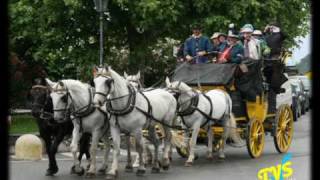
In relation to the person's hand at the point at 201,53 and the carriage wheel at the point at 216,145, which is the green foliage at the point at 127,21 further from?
the carriage wheel at the point at 216,145

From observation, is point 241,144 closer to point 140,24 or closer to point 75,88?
point 75,88

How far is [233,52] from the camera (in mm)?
13672

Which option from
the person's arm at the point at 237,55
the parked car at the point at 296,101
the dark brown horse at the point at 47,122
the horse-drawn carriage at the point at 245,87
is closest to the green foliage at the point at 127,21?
the horse-drawn carriage at the point at 245,87

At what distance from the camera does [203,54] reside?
13.9m

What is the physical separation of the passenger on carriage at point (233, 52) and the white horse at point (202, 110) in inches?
31.9

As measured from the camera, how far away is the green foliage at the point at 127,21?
20.3 meters

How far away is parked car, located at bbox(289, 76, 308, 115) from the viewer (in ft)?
103

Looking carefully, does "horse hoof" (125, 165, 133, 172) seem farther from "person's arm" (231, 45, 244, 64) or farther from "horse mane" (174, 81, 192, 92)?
"person's arm" (231, 45, 244, 64)

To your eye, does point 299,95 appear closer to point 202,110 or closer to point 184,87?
point 202,110

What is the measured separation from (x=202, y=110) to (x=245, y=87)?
1.50 m

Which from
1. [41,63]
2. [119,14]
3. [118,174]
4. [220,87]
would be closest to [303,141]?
[220,87]

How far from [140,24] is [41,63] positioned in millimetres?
7449

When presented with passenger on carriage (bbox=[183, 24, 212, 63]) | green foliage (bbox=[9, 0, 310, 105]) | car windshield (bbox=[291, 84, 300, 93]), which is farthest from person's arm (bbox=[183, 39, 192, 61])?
car windshield (bbox=[291, 84, 300, 93])

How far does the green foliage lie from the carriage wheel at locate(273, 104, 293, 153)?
574 cm
